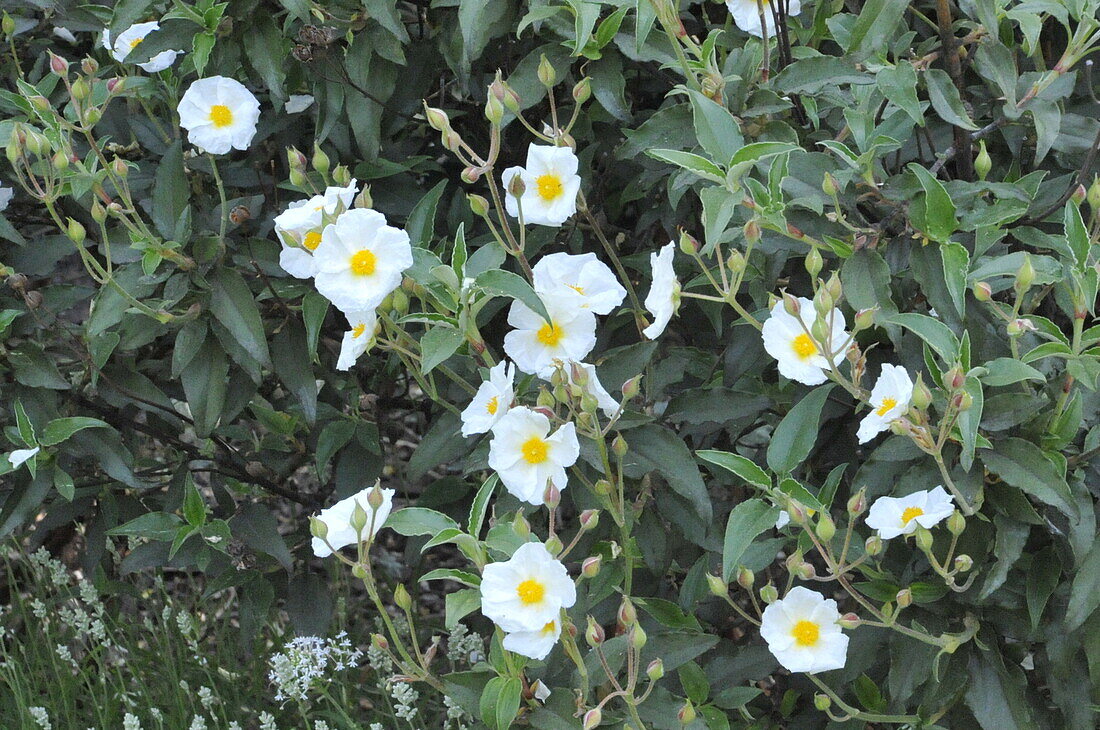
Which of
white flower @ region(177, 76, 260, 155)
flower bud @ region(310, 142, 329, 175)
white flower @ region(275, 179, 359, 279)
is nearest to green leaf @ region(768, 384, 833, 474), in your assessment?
white flower @ region(275, 179, 359, 279)

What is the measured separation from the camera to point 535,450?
4.54ft

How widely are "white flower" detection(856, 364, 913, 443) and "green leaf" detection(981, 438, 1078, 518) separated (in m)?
0.12

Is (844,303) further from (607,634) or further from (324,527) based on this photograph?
(324,527)

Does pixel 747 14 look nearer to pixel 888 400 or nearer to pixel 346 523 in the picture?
pixel 888 400

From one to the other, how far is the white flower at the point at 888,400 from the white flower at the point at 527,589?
39cm

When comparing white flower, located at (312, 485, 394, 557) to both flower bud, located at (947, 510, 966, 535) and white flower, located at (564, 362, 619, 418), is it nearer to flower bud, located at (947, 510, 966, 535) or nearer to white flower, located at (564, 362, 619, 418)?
white flower, located at (564, 362, 619, 418)

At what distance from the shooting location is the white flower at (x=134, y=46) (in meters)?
1.83

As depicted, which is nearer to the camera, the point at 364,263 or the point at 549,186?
the point at 364,263

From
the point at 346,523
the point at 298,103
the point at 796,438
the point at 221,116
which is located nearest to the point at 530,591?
the point at 346,523

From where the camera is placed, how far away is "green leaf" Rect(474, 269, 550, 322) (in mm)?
1285

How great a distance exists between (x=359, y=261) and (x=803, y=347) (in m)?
0.55

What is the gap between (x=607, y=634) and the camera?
5.73 ft

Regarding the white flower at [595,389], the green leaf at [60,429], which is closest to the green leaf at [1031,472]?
the white flower at [595,389]

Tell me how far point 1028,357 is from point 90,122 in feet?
4.22
